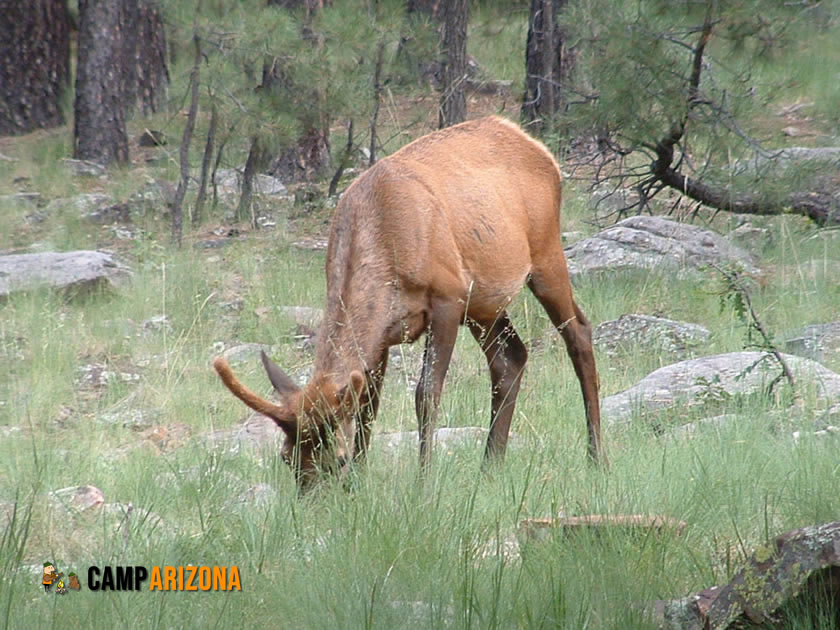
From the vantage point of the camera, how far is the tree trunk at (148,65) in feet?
64.2

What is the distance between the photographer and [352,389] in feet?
16.7

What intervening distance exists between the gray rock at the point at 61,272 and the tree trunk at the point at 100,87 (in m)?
4.74

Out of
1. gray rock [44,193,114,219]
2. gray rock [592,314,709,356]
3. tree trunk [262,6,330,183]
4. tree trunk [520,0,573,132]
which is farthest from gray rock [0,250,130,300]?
tree trunk [520,0,573,132]

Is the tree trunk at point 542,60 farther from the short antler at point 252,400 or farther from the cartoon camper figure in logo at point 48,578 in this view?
the cartoon camper figure in logo at point 48,578

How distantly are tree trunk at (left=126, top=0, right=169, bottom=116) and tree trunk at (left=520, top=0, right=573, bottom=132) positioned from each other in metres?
6.98

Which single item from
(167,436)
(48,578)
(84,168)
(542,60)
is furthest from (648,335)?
(84,168)

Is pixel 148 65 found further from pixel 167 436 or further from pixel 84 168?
pixel 167 436

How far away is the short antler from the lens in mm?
4656

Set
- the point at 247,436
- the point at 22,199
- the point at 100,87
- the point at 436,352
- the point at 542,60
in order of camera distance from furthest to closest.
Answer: the point at 100,87 → the point at 22,199 → the point at 542,60 → the point at 247,436 → the point at 436,352

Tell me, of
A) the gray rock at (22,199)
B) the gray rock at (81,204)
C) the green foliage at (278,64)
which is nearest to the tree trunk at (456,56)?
the green foliage at (278,64)

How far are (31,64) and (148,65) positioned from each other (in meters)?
1.83

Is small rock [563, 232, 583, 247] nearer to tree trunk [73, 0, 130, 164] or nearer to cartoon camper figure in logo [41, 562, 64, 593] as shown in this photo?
tree trunk [73, 0, 130, 164]

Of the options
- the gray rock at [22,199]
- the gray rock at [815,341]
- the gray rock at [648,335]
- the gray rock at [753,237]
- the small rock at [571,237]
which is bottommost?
the gray rock at [22,199]

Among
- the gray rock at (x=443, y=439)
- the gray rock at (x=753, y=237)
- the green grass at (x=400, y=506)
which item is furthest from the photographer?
the gray rock at (x=753, y=237)
